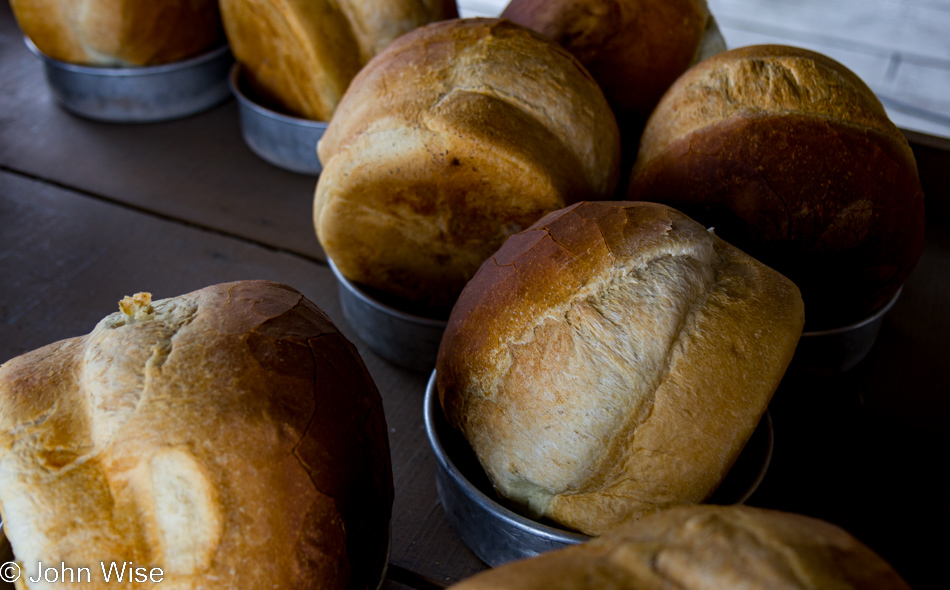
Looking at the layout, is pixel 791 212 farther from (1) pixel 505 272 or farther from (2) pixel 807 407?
Result: (1) pixel 505 272

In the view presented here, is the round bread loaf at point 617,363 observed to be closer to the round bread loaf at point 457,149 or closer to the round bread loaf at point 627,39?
the round bread loaf at point 457,149

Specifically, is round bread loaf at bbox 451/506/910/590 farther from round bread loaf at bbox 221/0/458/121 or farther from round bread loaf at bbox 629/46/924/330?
round bread loaf at bbox 221/0/458/121

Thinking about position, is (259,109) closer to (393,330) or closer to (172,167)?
(172,167)

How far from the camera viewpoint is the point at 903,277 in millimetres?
1044

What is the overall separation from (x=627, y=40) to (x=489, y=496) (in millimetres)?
792

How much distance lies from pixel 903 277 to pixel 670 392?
553 millimetres

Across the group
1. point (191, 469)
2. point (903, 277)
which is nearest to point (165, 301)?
point (191, 469)

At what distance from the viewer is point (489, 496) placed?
0.80 m

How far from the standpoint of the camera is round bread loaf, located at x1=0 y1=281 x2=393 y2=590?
59 centimetres

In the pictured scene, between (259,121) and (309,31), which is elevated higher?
(309,31)

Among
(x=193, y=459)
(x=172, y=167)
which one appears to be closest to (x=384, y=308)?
(x=193, y=459)

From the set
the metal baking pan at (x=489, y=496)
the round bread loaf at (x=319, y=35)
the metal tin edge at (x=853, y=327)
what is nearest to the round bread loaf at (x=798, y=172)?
the metal tin edge at (x=853, y=327)

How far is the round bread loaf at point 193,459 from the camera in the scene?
59 centimetres

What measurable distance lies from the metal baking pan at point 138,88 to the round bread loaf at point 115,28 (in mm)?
25
